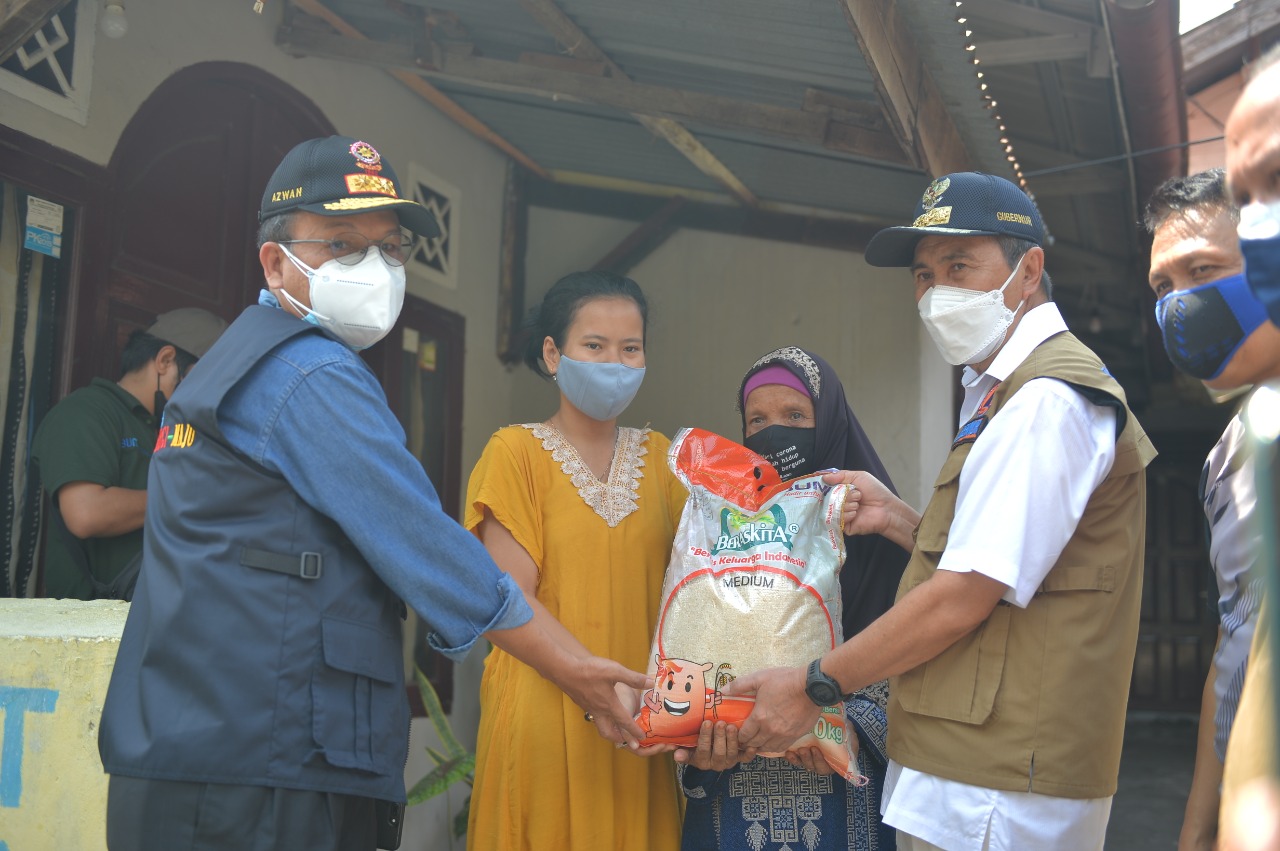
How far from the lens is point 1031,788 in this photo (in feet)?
6.07

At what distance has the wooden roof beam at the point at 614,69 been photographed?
3795 millimetres

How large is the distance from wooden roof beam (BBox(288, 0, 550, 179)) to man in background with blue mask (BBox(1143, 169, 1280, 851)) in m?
3.19

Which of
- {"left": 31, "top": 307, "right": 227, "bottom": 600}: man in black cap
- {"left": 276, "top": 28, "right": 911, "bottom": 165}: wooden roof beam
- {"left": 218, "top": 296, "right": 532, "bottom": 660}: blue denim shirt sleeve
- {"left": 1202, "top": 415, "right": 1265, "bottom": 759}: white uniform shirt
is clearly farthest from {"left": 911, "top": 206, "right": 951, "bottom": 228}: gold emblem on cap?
{"left": 31, "top": 307, "right": 227, "bottom": 600}: man in black cap

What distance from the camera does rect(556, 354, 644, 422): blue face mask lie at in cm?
279

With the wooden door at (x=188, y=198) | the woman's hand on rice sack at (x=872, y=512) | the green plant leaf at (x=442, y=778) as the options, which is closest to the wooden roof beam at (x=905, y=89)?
the woman's hand on rice sack at (x=872, y=512)

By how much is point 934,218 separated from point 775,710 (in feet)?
3.43

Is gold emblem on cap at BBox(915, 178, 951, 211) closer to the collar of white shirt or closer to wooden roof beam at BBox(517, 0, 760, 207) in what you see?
the collar of white shirt

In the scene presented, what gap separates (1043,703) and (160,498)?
152cm

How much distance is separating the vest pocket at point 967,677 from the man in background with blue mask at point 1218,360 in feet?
1.15

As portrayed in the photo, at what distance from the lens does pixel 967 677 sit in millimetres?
1952

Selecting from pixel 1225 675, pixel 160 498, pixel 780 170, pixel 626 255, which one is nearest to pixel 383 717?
pixel 160 498

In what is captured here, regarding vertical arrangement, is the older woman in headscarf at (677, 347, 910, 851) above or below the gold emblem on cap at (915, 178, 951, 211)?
below

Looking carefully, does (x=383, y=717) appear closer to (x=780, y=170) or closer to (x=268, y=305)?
(x=268, y=305)

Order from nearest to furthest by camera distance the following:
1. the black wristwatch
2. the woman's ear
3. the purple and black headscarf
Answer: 1. the black wristwatch
2. the purple and black headscarf
3. the woman's ear
